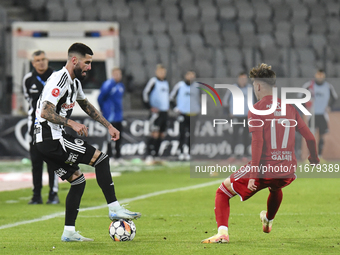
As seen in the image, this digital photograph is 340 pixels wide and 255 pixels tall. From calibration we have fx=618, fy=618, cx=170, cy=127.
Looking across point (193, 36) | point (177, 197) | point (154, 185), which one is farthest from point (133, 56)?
point (177, 197)

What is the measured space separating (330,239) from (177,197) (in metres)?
3.76

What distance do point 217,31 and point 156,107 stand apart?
7.51 meters

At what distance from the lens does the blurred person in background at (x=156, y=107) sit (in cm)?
1473

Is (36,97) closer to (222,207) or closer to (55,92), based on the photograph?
(55,92)

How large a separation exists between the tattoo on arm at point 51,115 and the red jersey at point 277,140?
1.62 m

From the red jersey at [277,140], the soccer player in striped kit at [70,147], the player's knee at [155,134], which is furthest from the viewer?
the player's knee at [155,134]

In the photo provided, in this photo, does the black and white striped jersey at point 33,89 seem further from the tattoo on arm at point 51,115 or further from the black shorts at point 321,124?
the black shorts at point 321,124

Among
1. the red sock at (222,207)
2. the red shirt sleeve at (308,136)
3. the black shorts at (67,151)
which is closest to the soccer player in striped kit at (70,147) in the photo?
the black shorts at (67,151)

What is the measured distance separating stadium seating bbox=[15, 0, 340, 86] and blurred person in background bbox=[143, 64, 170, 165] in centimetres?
410

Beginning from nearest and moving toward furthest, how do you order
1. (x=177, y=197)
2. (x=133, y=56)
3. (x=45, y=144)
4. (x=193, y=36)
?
(x=45, y=144), (x=177, y=197), (x=133, y=56), (x=193, y=36)

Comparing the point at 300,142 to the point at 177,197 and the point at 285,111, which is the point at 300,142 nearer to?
the point at 177,197

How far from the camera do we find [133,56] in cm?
1966

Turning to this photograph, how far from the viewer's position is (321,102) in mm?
14531

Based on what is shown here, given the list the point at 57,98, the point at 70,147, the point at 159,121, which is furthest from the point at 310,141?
the point at 159,121
